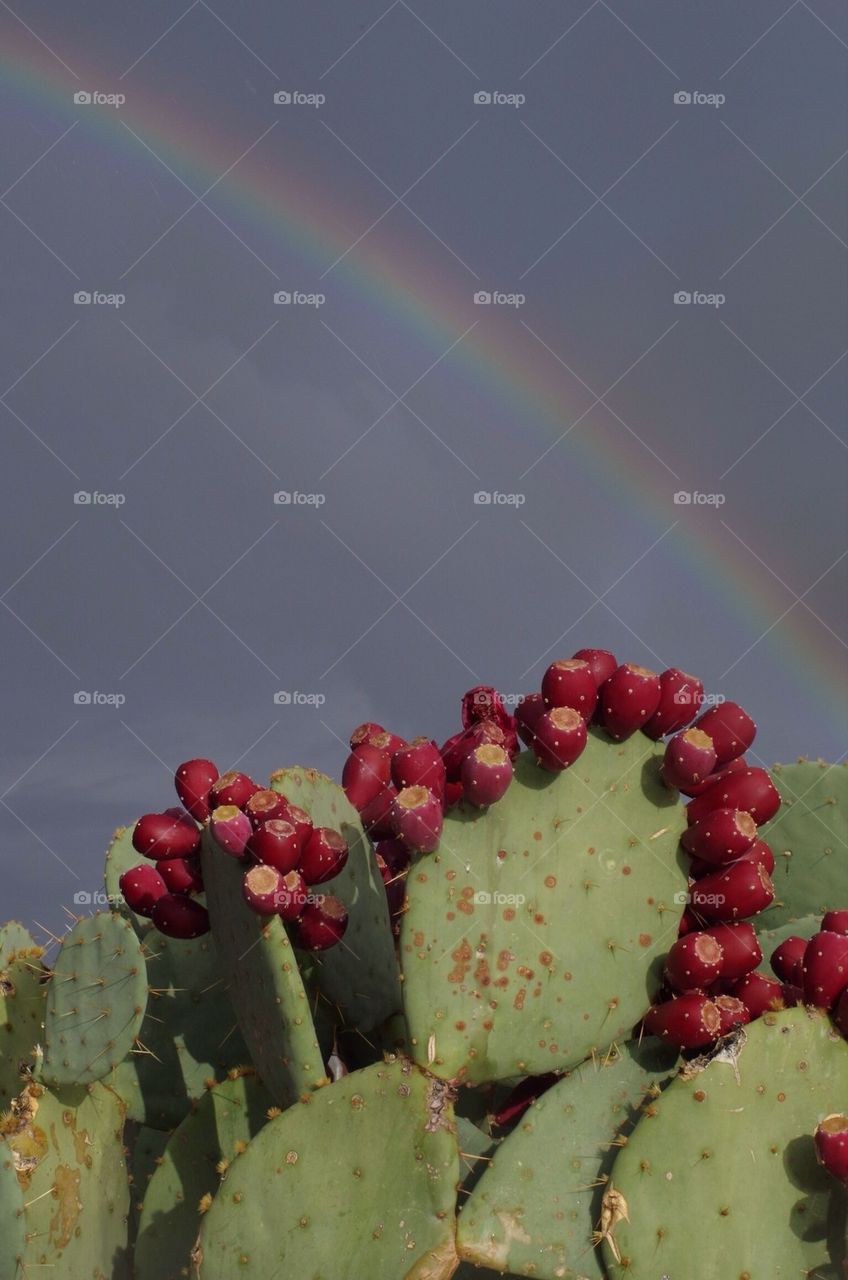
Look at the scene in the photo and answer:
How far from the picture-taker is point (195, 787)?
A: 3350mm

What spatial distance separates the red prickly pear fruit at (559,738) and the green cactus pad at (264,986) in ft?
2.34

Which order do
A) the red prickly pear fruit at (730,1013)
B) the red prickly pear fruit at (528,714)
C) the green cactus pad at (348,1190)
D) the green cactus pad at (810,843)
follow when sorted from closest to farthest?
the green cactus pad at (348,1190) → the red prickly pear fruit at (730,1013) → the red prickly pear fruit at (528,714) → the green cactus pad at (810,843)

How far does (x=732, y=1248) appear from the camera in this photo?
2877mm

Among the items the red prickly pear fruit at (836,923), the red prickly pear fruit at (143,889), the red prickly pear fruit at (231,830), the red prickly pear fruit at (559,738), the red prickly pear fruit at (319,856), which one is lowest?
the red prickly pear fruit at (836,923)

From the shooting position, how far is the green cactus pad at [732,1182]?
Answer: 286 centimetres

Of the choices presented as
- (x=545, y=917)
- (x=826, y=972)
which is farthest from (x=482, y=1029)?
(x=826, y=972)

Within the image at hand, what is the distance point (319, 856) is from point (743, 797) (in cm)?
104

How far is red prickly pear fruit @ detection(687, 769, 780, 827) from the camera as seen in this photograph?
3291 millimetres

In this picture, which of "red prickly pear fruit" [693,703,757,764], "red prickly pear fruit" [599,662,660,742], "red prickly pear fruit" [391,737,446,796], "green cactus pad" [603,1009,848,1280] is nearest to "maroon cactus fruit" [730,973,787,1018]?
"green cactus pad" [603,1009,848,1280]

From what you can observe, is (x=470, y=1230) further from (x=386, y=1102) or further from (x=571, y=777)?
(x=571, y=777)

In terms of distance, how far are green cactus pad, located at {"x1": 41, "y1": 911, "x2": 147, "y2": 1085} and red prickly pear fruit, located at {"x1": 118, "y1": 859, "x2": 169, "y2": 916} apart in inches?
6.3

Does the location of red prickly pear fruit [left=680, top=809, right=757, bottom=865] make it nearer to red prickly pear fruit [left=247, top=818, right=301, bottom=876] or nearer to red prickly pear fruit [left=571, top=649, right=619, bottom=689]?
red prickly pear fruit [left=571, top=649, right=619, bottom=689]

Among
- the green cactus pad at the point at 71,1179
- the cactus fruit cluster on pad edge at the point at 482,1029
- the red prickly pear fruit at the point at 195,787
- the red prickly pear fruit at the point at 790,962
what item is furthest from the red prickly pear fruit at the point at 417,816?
the green cactus pad at the point at 71,1179

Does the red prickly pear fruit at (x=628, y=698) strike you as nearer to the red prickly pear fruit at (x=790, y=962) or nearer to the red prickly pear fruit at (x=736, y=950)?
the red prickly pear fruit at (x=736, y=950)
